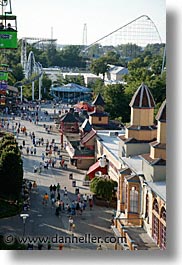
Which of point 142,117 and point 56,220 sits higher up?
point 142,117

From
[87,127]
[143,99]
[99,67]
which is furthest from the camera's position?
[99,67]

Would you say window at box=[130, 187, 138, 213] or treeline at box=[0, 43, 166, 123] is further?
treeline at box=[0, 43, 166, 123]

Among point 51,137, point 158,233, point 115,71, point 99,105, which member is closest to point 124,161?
point 158,233

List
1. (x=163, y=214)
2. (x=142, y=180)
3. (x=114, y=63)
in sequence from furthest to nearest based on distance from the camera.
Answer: (x=114, y=63)
(x=142, y=180)
(x=163, y=214)

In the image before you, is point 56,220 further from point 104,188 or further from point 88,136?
point 88,136

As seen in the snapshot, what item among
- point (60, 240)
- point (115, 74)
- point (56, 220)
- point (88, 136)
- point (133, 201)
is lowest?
point (56, 220)

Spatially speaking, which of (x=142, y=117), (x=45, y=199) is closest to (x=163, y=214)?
(x=142, y=117)

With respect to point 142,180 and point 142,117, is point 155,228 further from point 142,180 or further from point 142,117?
point 142,117

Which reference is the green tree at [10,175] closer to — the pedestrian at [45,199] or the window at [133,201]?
the pedestrian at [45,199]

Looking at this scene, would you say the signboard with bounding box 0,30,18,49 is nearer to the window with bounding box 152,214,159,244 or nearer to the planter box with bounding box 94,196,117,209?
the window with bounding box 152,214,159,244

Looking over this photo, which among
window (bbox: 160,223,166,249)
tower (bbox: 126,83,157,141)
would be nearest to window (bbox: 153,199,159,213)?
window (bbox: 160,223,166,249)

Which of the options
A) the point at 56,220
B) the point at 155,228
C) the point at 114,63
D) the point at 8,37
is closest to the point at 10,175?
the point at 56,220

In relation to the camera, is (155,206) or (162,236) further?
(155,206)

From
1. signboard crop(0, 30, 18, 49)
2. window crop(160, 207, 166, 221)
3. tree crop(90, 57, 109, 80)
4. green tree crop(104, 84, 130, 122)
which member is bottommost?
window crop(160, 207, 166, 221)
